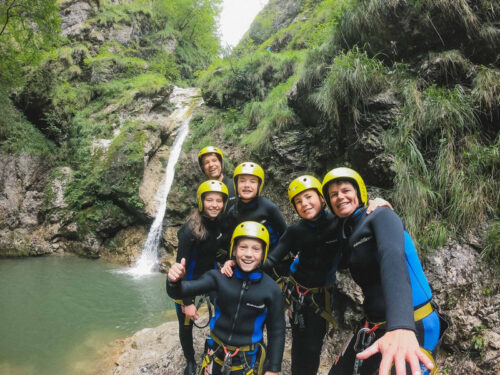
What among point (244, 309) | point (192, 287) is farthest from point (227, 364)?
point (192, 287)

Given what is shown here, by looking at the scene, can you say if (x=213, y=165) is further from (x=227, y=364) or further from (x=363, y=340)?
(x=363, y=340)

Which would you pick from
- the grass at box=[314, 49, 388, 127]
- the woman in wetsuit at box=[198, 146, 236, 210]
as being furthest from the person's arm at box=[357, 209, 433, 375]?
the grass at box=[314, 49, 388, 127]

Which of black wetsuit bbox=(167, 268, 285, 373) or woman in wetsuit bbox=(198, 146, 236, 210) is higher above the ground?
woman in wetsuit bbox=(198, 146, 236, 210)

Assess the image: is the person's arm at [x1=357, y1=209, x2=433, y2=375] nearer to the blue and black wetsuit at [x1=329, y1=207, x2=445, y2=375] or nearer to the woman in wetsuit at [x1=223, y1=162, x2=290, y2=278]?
the blue and black wetsuit at [x1=329, y1=207, x2=445, y2=375]

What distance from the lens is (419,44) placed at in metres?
5.05

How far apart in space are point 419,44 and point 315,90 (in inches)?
88.3

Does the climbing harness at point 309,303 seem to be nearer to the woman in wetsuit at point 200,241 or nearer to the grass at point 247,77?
the woman in wetsuit at point 200,241

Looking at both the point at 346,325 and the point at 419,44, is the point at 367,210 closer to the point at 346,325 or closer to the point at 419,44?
the point at 346,325

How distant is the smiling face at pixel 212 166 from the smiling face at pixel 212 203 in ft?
2.57

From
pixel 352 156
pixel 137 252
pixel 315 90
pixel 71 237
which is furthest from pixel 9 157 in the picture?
pixel 352 156

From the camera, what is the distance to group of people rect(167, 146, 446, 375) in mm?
1676

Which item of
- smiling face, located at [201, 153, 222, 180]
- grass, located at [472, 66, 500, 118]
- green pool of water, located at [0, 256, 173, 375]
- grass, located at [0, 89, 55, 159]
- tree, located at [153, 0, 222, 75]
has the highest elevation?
tree, located at [153, 0, 222, 75]

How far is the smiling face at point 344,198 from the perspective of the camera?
213cm

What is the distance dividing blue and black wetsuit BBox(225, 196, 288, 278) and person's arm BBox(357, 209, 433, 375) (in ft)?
5.72
